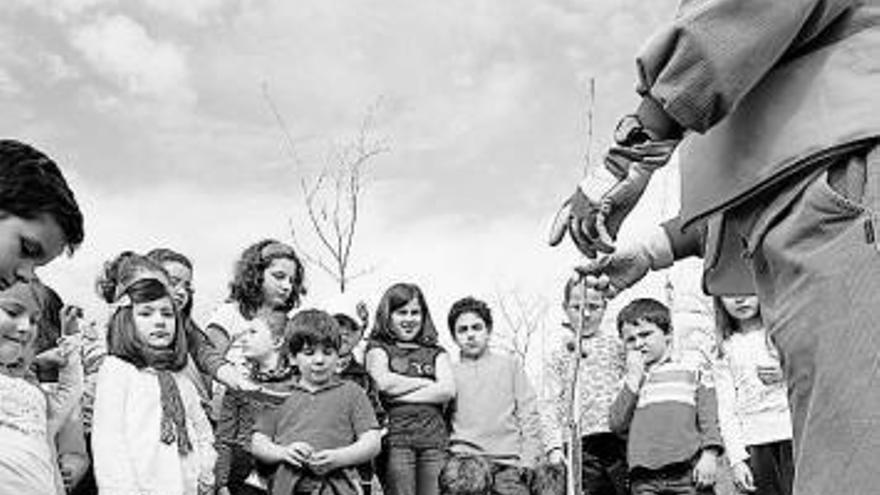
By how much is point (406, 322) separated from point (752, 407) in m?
1.90

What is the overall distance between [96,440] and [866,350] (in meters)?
3.75

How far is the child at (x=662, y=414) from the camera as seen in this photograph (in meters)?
6.18

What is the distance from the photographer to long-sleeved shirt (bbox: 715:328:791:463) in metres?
5.66

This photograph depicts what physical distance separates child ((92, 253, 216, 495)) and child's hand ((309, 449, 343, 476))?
0.47 meters

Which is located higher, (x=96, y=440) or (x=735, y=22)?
(x=735, y=22)

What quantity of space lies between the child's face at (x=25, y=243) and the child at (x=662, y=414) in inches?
161

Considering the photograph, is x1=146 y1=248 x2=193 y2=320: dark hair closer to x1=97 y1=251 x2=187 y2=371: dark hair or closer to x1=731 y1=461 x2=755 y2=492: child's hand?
x1=97 y1=251 x2=187 y2=371: dark hair

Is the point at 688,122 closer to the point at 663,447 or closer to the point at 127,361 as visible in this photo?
the point at 127,361

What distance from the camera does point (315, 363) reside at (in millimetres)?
6016

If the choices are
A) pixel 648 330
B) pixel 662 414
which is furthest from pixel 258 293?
pixel 662 414

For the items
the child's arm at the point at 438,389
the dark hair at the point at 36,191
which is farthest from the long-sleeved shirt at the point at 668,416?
the dark hair at the point at 36,191

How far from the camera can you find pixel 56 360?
4.93 meters

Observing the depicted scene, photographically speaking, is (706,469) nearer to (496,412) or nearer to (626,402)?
(626,402)

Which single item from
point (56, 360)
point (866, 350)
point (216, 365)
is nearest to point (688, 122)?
point (866, 350)
